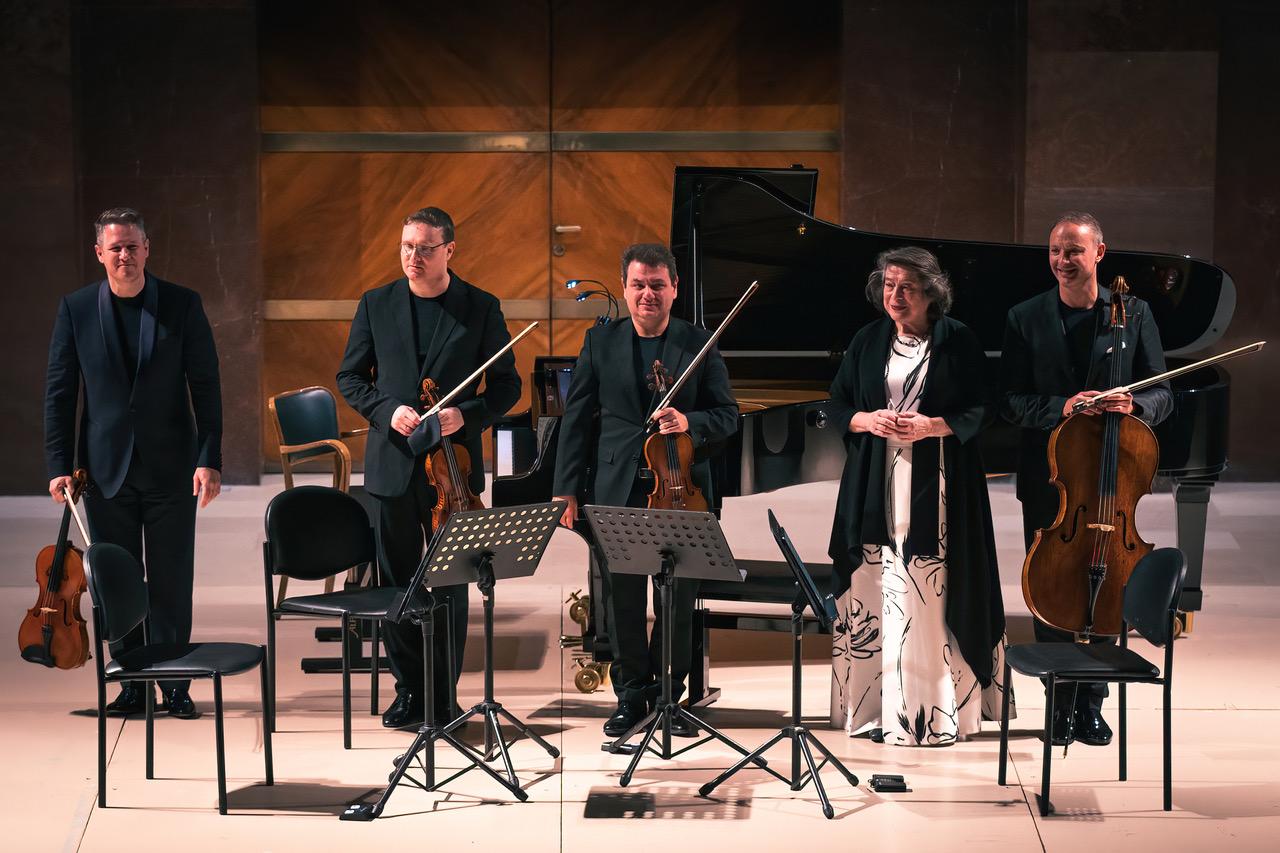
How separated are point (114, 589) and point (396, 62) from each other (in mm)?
5742

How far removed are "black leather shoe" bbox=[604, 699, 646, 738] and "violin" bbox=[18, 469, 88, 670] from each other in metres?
1.45

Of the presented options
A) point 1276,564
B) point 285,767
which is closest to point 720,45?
point 1276,564

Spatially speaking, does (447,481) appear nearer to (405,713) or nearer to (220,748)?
(405,713)

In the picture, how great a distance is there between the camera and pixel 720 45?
9.09m

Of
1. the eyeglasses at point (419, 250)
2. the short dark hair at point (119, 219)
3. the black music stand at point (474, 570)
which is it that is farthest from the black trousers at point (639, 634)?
the short dark hair at point (119, 219)

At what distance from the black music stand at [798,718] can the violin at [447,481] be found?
899mm

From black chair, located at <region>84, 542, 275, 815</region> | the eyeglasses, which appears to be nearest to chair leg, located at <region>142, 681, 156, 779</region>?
black chair, located at <region>84, 542, 275, 815</region>

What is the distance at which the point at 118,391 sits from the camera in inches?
179

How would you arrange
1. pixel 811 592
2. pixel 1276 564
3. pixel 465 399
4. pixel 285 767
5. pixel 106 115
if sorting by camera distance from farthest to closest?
1. pixel 106 115
2. pixel 1276 564
3. pixel 465 399
4. pixel 285 767
5. pixel 811 592

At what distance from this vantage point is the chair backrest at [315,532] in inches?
175

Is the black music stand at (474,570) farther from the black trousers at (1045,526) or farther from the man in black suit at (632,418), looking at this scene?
the black trousers at (1045,526)

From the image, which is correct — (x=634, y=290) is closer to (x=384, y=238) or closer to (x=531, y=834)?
A: (x=531, y=834)

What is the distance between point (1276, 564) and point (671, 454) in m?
3.77

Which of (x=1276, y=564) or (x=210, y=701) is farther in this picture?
(x=1276, y=564)
